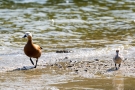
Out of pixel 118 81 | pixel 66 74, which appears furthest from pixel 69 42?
pixel 118 81

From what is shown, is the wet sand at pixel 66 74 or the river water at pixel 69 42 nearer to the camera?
the wet sand at pixel 66 74

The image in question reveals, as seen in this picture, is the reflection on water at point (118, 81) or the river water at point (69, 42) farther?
the river water at point (69, 42)

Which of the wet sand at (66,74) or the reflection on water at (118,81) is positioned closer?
the reflection on water at (118,81)

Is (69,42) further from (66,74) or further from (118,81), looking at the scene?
(118,81)

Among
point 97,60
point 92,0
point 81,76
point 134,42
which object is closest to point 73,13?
point 92,0

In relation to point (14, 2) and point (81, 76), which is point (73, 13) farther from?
point (81, 76)

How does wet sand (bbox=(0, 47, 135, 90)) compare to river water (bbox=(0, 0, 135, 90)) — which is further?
river water (bbox=(0, 0, 135, 90))

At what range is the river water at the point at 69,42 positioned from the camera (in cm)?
988

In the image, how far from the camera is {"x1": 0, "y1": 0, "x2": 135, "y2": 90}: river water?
9.88 meters

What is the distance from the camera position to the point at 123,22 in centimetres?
1919

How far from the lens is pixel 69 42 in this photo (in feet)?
49.7

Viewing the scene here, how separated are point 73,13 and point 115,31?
428cm

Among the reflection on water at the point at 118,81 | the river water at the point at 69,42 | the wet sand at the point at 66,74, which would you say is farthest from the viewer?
the river water at the point at 69,42

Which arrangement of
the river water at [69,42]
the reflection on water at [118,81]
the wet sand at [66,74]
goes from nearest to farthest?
the reflection on water at [118,81] < the wet sand at [66,74] < the river water at [69,42]
